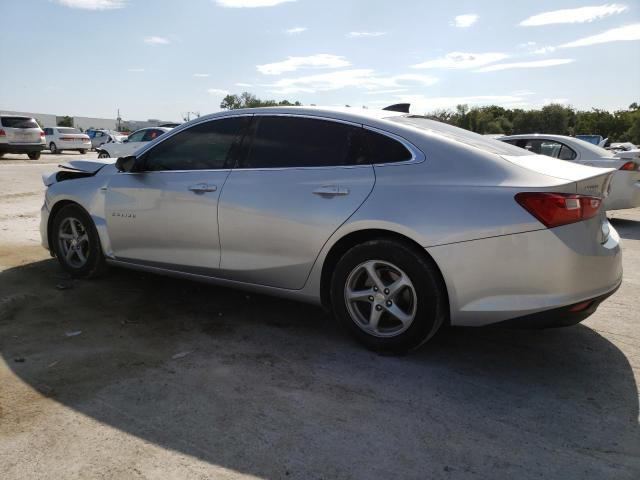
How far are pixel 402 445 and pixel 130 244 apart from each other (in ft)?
9.90

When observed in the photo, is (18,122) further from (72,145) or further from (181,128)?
(181,128)

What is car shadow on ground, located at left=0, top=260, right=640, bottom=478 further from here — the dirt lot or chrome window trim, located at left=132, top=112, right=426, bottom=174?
chrome window trim, located at left=132, top=112, right=426, bottom=174

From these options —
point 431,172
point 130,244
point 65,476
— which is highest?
point 431,172

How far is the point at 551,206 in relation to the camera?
2930 mm

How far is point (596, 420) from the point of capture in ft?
8.97

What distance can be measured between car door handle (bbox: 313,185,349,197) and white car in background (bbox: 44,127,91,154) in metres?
29.9

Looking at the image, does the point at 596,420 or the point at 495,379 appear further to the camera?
the point at 495,379

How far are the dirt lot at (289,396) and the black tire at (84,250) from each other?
46 cm

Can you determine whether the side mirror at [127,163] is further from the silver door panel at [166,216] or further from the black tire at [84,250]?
the black tire at [84,250]

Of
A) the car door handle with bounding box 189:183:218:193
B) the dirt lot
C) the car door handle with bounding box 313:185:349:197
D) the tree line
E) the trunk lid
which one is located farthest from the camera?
the tree line

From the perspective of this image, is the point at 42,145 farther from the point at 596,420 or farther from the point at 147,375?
the point at 596,420

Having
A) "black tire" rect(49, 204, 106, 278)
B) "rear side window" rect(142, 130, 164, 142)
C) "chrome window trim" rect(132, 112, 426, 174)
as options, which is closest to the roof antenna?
"chrome window trim" rect(132, 112, 426, 174)

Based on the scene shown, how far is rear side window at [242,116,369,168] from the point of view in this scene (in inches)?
142

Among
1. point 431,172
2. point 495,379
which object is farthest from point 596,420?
point 431,172
